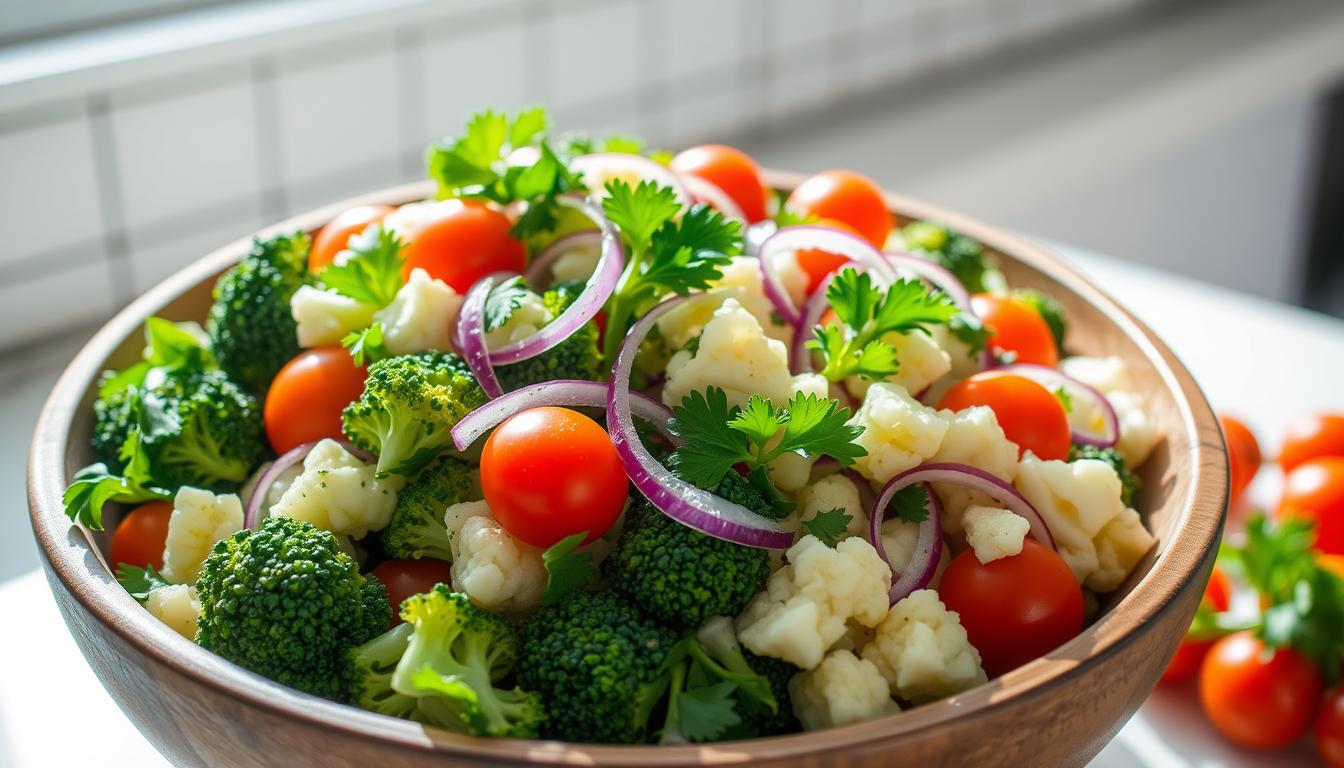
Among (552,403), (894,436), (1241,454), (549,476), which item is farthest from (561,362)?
(1241,454)

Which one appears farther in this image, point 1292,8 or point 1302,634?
point 1292,8

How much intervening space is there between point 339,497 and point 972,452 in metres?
0.48

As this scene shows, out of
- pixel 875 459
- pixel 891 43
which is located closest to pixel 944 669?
pixel 875 459

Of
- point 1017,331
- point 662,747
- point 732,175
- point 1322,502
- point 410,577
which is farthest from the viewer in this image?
point 1322,502

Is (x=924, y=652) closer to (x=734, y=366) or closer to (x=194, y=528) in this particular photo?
(x=734, y=366)

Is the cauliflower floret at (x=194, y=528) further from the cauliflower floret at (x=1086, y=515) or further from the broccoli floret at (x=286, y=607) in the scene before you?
the cauliflower floret at (x=1086, y=515)

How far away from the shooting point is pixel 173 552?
3.22 ft

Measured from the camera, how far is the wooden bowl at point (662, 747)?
0.74 metres

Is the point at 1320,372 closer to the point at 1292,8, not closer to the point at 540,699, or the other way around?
the point at 540,699

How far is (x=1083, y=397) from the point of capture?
1.16m

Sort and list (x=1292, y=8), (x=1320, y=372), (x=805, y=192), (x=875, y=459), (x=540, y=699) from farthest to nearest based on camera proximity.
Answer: (x=1292, y=8), (x=1320, y=372), (x=805, y=192), (x=875, y=459), (x=540, y=699)

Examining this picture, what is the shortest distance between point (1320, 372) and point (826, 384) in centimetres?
110

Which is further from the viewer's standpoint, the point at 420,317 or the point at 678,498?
the point at 420,317

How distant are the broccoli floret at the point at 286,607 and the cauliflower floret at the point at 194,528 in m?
0.09
